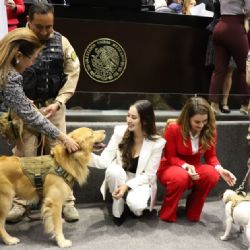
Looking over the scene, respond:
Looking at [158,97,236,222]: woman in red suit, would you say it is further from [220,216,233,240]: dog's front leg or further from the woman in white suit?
[220,216,233,240]: dog's front leg

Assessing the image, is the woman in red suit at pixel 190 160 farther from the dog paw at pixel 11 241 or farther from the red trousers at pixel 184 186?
the dog paw at pixel 11 241

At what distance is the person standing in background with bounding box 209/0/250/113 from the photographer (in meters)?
3.98

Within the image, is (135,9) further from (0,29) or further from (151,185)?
(151,185)

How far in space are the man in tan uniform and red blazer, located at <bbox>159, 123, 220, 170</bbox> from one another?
88 centimetres

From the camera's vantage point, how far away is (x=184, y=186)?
3.35 meters

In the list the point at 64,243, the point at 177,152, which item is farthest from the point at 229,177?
the point at 64,243

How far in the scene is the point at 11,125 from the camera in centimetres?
298

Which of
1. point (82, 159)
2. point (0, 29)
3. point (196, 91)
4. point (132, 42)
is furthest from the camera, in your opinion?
point (196, 91)

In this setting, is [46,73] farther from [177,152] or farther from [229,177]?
[229,177]

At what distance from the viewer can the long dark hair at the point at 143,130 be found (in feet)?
10.7

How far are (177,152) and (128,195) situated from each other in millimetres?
574

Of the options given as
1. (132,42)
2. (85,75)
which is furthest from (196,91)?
(85,75)

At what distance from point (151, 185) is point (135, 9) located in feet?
6.92

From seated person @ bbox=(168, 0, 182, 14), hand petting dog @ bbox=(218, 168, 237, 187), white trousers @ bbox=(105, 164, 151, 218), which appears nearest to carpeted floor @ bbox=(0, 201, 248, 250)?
white trousers @ bbox=(105, 164, 151, 218)
